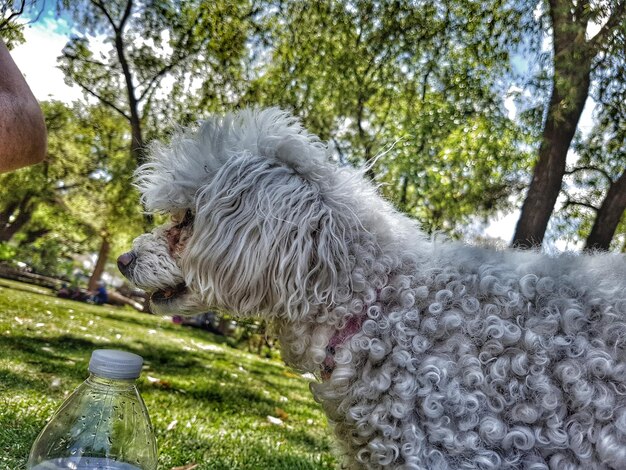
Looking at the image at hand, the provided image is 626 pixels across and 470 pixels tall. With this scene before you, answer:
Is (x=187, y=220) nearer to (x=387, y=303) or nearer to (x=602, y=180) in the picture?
(x=387, y=303)

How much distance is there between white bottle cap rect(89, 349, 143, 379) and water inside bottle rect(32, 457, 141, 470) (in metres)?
0.64

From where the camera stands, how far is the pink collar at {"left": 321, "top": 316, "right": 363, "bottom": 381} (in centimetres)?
207

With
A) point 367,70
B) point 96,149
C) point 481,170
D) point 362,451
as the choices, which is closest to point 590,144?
point 481,170

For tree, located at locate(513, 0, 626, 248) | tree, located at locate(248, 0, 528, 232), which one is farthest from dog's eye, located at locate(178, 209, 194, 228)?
tree, located at locate(248, 0, 528, 232)

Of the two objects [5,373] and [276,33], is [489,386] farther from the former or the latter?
[276,33]

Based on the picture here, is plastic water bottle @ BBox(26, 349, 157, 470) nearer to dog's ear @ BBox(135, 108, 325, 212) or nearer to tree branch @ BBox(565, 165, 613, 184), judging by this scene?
dog's ear @ BBox(135, 108, 325, 212)

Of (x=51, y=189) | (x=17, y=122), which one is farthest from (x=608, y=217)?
(x=51, y=189)

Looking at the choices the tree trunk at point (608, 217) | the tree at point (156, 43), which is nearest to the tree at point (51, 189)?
the tree at point (156, 43)

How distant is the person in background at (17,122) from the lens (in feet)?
6.88

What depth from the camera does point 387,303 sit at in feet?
6.82

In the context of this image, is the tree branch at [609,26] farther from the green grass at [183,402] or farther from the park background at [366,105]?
the green grass at [183,402]

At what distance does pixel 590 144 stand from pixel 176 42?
20.8 feet

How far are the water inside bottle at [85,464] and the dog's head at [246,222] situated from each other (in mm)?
904

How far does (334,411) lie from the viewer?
84.8 inches
